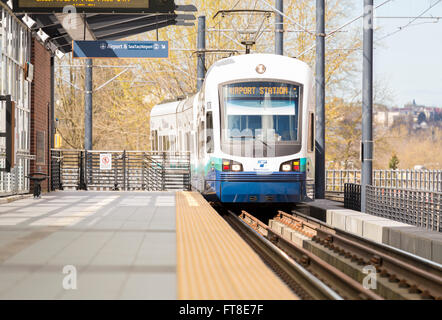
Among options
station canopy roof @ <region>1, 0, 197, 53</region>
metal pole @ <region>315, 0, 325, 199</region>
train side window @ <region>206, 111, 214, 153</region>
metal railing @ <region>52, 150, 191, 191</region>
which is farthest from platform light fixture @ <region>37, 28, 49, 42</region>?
metal pole @ <region>315, 0, 325, 199</region>

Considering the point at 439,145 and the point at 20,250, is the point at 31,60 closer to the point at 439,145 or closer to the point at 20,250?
the point at 20,250

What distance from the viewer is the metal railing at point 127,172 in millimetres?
27281

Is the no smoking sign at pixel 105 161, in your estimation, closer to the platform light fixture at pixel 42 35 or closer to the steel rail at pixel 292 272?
the platform light fixture at pixel 42 35

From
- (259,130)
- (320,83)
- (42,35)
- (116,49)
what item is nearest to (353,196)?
(320,83)

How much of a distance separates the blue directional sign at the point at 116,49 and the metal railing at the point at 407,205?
7478mm

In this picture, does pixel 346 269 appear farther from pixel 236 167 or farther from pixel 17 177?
pixel 17 177

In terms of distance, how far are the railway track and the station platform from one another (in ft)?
2.05

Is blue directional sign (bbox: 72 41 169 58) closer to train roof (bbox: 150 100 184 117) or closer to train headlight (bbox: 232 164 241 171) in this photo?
train roof (bbox: 150 100 184 117)

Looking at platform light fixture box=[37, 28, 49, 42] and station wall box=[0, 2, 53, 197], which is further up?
platform light fixture box=[37, 28, 49, 42]

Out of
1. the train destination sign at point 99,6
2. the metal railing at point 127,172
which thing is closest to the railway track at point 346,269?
the train destination sign at point 99,6

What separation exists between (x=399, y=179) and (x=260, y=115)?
11.9 meters

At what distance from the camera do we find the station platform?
5906 mm

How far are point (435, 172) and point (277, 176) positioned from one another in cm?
710

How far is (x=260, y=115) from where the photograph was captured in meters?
15.3
